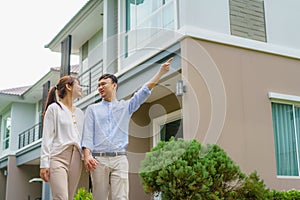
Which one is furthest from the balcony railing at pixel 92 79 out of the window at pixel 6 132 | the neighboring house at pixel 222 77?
the window at pixel 6 132

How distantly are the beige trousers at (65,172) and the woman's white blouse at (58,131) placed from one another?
Answer: 0.04 meters

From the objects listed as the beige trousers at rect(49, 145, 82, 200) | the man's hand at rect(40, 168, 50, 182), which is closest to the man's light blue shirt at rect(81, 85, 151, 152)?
the beige trousers at rect(49, 145, 82, 200)

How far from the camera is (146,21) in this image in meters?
7.73

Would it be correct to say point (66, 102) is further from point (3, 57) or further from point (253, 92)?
point (3, 57)

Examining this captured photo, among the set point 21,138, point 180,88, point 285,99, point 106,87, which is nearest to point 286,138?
point 285,99

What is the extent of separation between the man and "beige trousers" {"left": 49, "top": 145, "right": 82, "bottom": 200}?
0.26ft

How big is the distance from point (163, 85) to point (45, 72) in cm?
876

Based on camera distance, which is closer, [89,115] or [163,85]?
[89,115]

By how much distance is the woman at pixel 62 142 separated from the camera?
2.81m

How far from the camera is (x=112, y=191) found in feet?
9.66

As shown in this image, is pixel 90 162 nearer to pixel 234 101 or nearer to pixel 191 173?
pixel 191 173

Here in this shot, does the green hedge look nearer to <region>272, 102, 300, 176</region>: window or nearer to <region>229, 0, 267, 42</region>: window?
<region>272, 102, 300, 176</region>: window

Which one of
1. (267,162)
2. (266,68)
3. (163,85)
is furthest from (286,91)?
(163,85)

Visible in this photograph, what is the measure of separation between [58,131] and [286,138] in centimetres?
488
